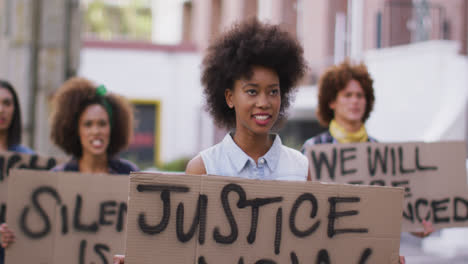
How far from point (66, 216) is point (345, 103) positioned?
6.01 feet

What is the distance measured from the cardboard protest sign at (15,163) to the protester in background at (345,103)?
1612 mm

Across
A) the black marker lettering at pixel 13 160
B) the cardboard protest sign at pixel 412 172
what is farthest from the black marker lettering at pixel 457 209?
the black marker lettering at pixel 13 160

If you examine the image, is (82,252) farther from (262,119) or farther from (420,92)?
(420,92)

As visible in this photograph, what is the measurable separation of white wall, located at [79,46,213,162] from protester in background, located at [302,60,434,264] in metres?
12.8

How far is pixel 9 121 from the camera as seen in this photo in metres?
3.99

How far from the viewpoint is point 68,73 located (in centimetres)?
626

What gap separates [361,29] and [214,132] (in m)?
6.35

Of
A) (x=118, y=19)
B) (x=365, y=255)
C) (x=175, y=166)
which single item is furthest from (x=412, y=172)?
(x=118, y=19)

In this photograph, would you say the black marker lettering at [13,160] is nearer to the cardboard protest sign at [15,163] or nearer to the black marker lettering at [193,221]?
the cardboard protest sign at [15,163]

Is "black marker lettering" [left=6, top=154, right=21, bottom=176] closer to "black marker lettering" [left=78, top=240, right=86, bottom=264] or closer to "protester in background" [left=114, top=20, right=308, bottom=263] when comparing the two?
"black marker lettering" [left=78, top=240, right=86, bottom=264]

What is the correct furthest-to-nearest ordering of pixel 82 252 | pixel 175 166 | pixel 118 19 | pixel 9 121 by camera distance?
pixel 118 19
pixel 175 166
pixel 9 121
pixel 82 252

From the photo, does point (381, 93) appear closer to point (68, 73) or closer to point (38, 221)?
point (68, 73)

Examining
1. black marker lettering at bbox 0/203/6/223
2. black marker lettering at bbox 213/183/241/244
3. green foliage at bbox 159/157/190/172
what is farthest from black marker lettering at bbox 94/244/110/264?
green foliage at bbox 159/157/190/172

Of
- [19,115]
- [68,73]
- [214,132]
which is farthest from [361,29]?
[19,115]
